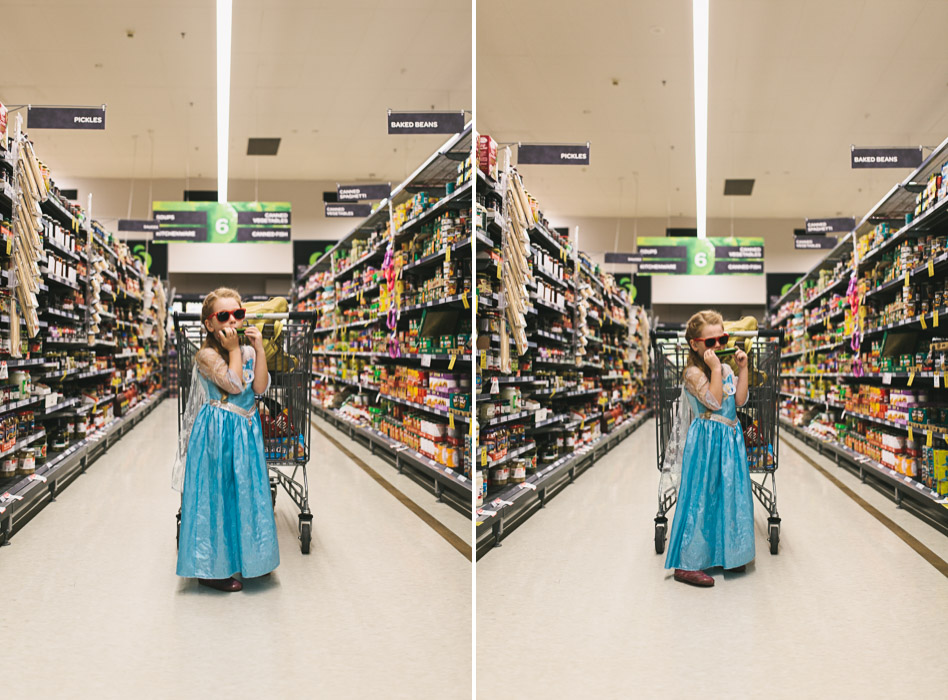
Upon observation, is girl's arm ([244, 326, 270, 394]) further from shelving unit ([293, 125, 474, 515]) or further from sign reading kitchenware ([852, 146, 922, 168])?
sign reading kitchenware ([852, 146, 922, 168])

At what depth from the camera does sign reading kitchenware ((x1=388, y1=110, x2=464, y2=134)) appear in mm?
7922

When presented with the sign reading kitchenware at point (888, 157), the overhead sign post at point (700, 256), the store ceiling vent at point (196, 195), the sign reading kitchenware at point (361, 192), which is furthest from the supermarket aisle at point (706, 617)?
the store ceiling vent at point (196, 195)

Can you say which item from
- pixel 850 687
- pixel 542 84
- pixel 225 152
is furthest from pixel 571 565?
pixel 225 152

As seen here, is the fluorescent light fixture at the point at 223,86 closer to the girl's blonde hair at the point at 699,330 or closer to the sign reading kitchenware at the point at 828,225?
the girl's blonde hair at the point at 699,330

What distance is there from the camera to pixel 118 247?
975cm

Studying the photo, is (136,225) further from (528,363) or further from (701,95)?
(528,363)

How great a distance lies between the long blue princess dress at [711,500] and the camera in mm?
3584

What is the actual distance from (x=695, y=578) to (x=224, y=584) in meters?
2.12

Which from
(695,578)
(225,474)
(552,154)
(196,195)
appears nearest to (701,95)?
(552,154)

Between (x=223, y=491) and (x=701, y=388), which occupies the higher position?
(x=701, y=388)

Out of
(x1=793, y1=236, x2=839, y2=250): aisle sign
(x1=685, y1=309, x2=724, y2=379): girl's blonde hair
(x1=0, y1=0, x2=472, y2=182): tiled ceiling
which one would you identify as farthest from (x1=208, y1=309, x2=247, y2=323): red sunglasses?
(x1=793, y1=236, x2=839, y2=250): aisle sign

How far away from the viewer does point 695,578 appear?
3.50 m

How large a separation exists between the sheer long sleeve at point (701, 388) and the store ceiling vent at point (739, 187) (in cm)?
1080

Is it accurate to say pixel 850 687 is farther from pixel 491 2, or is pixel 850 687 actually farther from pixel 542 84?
pixel 542 84
